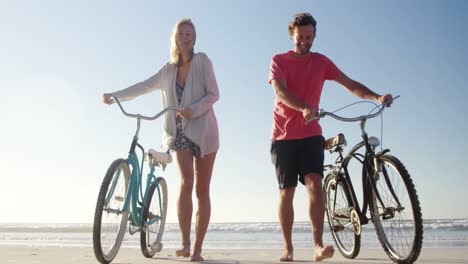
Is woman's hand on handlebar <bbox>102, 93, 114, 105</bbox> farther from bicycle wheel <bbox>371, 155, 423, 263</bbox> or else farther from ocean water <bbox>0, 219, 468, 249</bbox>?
ocean water <bbox>0, 219, 468, 249</bbox>

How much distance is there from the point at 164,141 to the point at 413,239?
2287 millimetres

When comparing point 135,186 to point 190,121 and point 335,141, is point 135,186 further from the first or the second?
point 335,141

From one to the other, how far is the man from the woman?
0.58 metres

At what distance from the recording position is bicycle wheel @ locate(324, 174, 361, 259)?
4.32 metres

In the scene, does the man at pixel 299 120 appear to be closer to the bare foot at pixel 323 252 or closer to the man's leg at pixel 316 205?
the man's leg at pixel 316 205

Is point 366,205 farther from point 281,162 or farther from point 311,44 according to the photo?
point 311,44

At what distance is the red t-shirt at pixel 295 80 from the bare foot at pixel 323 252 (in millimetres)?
998

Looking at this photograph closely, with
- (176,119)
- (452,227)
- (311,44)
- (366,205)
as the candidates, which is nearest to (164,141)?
(176,119)

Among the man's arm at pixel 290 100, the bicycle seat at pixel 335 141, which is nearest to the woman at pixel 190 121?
the man's arm at pixel 290 100

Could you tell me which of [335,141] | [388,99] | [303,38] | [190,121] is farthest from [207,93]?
[388,99]

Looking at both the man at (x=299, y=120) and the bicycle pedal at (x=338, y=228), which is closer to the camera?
the man at (x=299, y=120)

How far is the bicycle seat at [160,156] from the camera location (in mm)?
4309

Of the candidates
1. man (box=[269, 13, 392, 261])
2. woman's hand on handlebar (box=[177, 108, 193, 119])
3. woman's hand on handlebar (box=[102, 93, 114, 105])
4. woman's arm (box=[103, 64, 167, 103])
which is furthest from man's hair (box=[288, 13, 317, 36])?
woman's hand on handlebar (box=[102, 93, 114, 105])

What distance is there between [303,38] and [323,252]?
5.94ft
